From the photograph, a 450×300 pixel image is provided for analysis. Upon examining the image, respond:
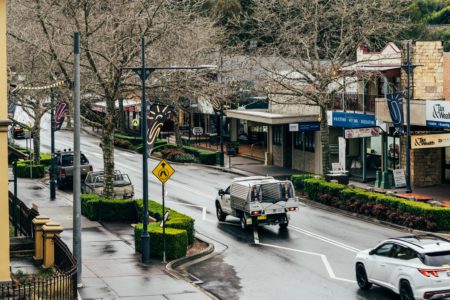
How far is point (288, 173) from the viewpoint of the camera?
5225 cm

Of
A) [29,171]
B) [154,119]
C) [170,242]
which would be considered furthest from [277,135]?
[170,242]

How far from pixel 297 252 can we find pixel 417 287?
9.02m

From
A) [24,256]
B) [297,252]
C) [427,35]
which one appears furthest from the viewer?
[427,35]

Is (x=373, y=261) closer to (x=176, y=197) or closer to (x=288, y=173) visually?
(x=176, y=197)

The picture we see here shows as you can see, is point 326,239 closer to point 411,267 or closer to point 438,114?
point 411,267

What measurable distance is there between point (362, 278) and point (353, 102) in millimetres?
26853

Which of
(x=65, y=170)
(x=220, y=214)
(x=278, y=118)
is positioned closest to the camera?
(x=220, y=214)

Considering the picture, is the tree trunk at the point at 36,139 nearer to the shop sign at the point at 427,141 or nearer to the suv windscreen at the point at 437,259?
the shop sign at the point at 427,141

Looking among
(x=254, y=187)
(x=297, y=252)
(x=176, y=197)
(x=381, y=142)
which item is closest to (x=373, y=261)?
(x=297, y=252)

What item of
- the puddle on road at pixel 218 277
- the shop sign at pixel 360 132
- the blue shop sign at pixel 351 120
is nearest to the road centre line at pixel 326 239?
the puddle on road at pixel 218 277

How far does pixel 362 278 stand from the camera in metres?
23.1

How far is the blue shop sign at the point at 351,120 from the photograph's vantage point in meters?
46.2

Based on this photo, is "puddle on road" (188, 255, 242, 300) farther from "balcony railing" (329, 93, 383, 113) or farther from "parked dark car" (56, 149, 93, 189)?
"balcony railing" (329, 93, 383, 113)

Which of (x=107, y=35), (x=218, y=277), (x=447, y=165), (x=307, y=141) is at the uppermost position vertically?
(x=107, y=35)
